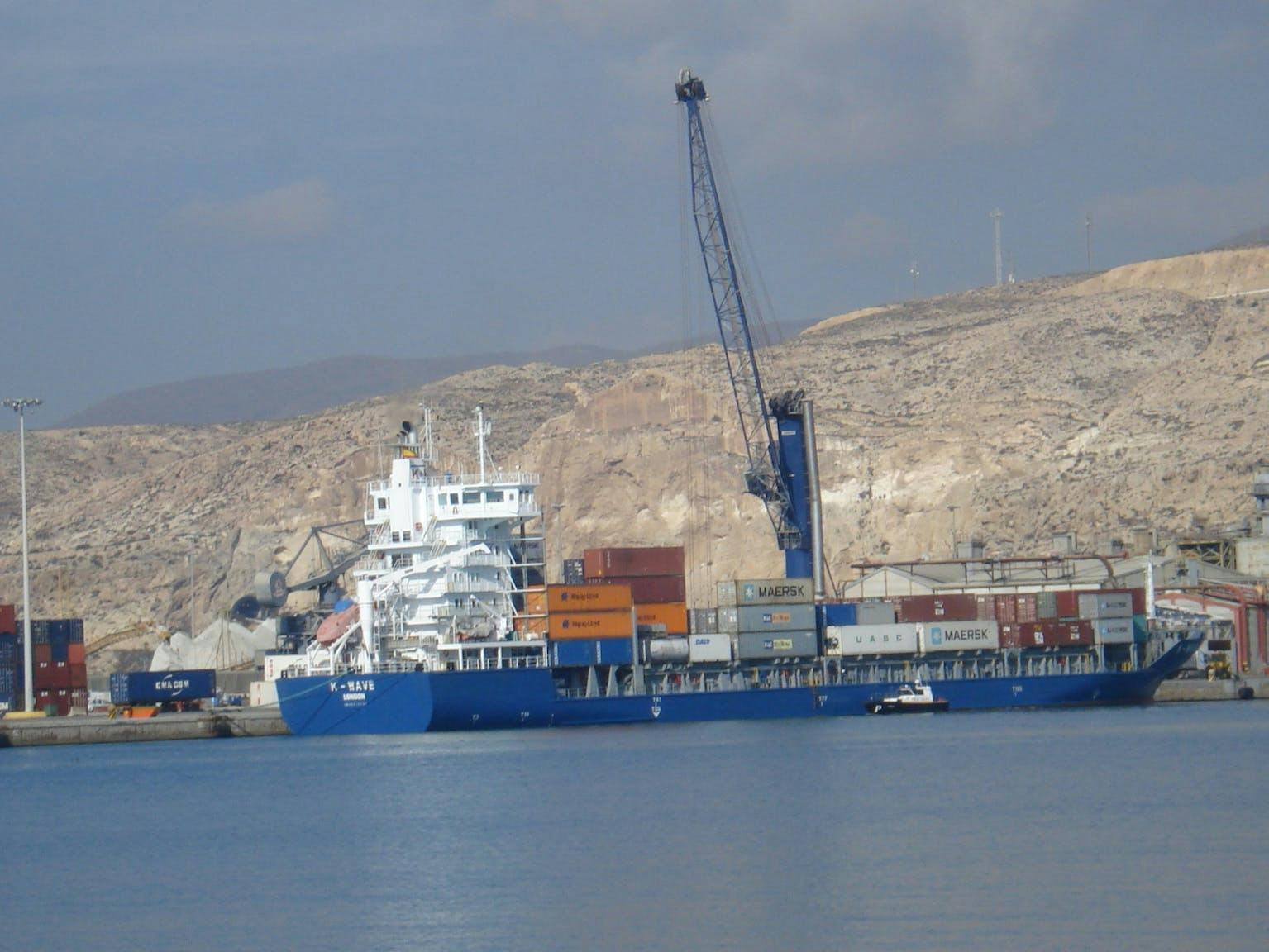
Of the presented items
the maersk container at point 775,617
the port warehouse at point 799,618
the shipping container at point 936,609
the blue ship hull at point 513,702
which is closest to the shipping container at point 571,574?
the port warehouse at point 799,618

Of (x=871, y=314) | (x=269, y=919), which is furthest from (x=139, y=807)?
(x=871, y=314)

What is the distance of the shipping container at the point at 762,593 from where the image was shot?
64312 millimetres

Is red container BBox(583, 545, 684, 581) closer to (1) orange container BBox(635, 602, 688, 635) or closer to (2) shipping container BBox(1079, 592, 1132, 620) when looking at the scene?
(1) orange container BBox(635, 602, 688, 635)

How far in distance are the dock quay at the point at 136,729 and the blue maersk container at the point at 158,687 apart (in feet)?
13.6

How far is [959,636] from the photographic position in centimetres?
6838

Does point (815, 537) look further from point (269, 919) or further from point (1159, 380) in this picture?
point (1159, 380)

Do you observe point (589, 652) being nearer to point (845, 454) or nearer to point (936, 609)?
point (936, 609)

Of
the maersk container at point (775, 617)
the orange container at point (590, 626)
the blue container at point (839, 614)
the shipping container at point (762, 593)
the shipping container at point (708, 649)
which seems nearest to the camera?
the orange container at point (590, 626)

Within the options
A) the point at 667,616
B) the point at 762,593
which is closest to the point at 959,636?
the point at 762,593

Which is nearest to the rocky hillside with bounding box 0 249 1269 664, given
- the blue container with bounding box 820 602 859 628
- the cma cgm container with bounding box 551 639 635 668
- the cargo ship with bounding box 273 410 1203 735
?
the blue container with bounding box 820 602 859 628

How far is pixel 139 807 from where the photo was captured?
1786 inches

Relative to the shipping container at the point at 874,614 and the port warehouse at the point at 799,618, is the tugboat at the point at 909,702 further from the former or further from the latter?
the shipping container at the point at 874,614

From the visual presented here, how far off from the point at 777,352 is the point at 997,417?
34.8m

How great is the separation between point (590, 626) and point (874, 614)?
11.8 meters
